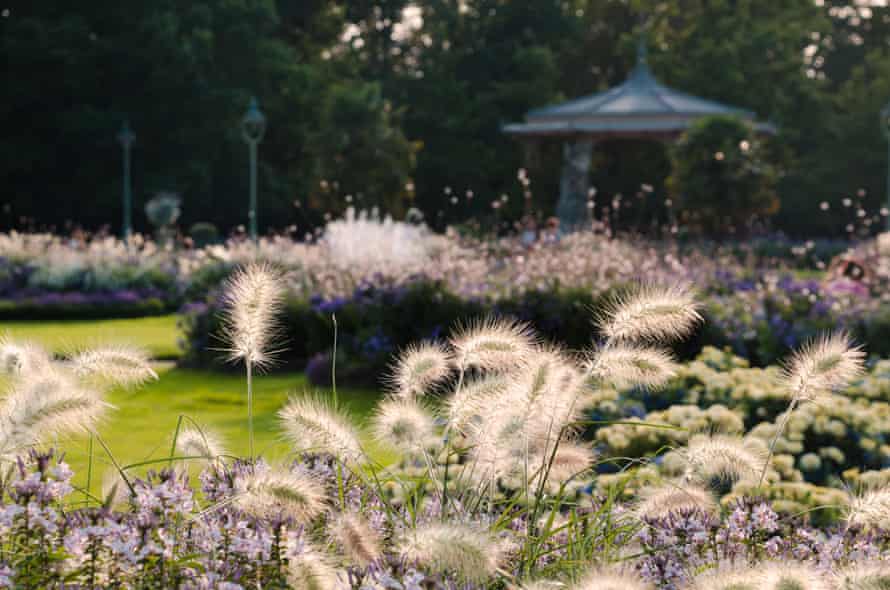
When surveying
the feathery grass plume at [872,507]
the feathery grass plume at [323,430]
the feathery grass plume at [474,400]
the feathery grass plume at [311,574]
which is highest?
the feathery grass plume at [474,400]

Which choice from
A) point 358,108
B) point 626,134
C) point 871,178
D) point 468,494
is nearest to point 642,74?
point 626,134

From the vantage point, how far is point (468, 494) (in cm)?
285

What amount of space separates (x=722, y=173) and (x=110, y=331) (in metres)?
12.6

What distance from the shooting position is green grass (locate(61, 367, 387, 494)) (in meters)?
5.84

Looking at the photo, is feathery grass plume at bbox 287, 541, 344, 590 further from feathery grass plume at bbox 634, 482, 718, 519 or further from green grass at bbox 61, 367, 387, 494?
green grass at bbox 61, 367, 387, 494

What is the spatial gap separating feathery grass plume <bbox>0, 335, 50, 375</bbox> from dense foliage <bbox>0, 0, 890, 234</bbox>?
21.9 metres

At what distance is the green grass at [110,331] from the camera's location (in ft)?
35.8

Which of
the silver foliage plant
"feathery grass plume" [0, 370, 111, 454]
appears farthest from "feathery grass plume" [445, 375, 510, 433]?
"feathery grass plume" [0, 370, 111, 454]

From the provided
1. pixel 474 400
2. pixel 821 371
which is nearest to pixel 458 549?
pixel 474 400

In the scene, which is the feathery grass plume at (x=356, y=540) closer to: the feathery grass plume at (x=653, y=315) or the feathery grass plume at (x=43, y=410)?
the feathery grass plume at (x=43, y=410)

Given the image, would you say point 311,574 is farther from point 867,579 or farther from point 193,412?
point 193,412

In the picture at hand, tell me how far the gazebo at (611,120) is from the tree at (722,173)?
1.18 feet

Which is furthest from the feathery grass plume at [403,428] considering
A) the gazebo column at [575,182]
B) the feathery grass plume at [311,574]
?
the gazebo column at [575,182]

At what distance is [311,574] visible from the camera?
1856mm
